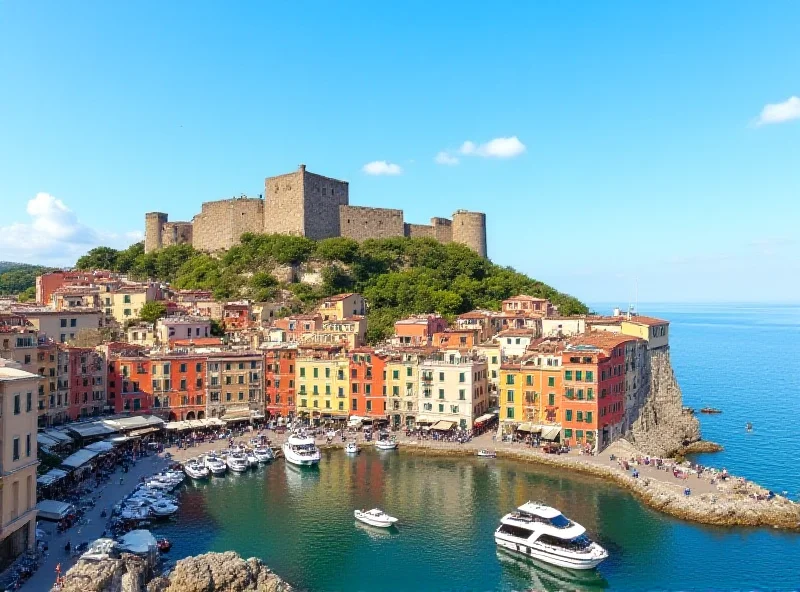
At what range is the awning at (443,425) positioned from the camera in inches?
1900

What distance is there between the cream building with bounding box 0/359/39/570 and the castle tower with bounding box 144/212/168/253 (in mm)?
66751

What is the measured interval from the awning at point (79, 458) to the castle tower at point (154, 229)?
183 feet

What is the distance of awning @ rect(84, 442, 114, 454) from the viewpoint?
39219mm

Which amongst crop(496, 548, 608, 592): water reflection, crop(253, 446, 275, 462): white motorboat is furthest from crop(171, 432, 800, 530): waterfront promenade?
crop(496, 548, 608, 592): water reflection

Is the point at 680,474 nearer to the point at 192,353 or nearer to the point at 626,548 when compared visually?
the point at 626,548

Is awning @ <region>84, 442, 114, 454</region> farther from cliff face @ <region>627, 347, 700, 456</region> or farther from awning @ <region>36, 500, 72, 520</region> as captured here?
cliff face @ <region>627, 347, 700, 456</region>

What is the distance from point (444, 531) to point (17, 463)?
1795 centimetres

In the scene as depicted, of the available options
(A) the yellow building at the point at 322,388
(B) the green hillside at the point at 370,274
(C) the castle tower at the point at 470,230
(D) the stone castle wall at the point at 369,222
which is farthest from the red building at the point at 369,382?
(C) the castle tower at the point at 470,230

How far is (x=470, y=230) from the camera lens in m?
92.6

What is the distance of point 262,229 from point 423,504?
178 ft

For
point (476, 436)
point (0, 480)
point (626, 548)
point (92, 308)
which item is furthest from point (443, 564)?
point (92, 308)

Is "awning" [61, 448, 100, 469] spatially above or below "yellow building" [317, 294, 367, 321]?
below

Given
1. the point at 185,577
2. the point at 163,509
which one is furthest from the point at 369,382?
the point at 185,577

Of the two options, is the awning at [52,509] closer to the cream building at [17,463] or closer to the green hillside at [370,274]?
the cream building at [17,463]
